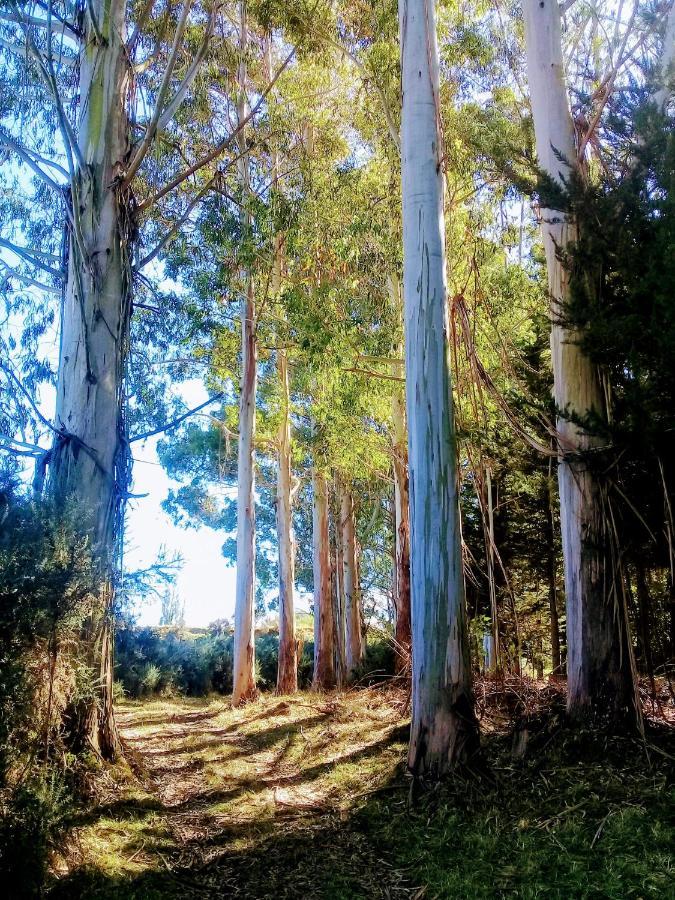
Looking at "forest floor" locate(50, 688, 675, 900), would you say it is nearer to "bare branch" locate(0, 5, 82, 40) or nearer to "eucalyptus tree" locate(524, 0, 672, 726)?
"eucalyptus tree" locate(524, 0, 672, 726)

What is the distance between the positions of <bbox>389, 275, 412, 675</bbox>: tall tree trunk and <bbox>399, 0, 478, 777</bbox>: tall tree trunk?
13.8 ft

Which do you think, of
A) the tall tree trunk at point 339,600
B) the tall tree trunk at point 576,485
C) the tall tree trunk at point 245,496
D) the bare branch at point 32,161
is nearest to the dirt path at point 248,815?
the tall tree trunk at point 576,485

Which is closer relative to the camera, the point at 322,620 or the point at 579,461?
the point at 579,461

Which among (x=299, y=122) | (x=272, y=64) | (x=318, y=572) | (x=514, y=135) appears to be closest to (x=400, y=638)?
(x=318, y=572)

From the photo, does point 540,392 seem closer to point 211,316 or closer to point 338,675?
point 211,316

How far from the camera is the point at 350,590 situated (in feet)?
48.2

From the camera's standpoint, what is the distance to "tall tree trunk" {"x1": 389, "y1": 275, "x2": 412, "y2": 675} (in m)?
10.3

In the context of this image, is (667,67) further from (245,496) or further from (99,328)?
(245,496)

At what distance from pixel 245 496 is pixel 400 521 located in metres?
2.40

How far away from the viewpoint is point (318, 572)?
44.1ft

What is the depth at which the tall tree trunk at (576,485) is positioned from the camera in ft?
17.7

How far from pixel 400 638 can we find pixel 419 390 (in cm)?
558

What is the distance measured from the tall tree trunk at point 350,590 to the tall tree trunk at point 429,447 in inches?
322

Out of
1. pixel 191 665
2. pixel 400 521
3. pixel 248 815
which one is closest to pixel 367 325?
pixel 400 521
